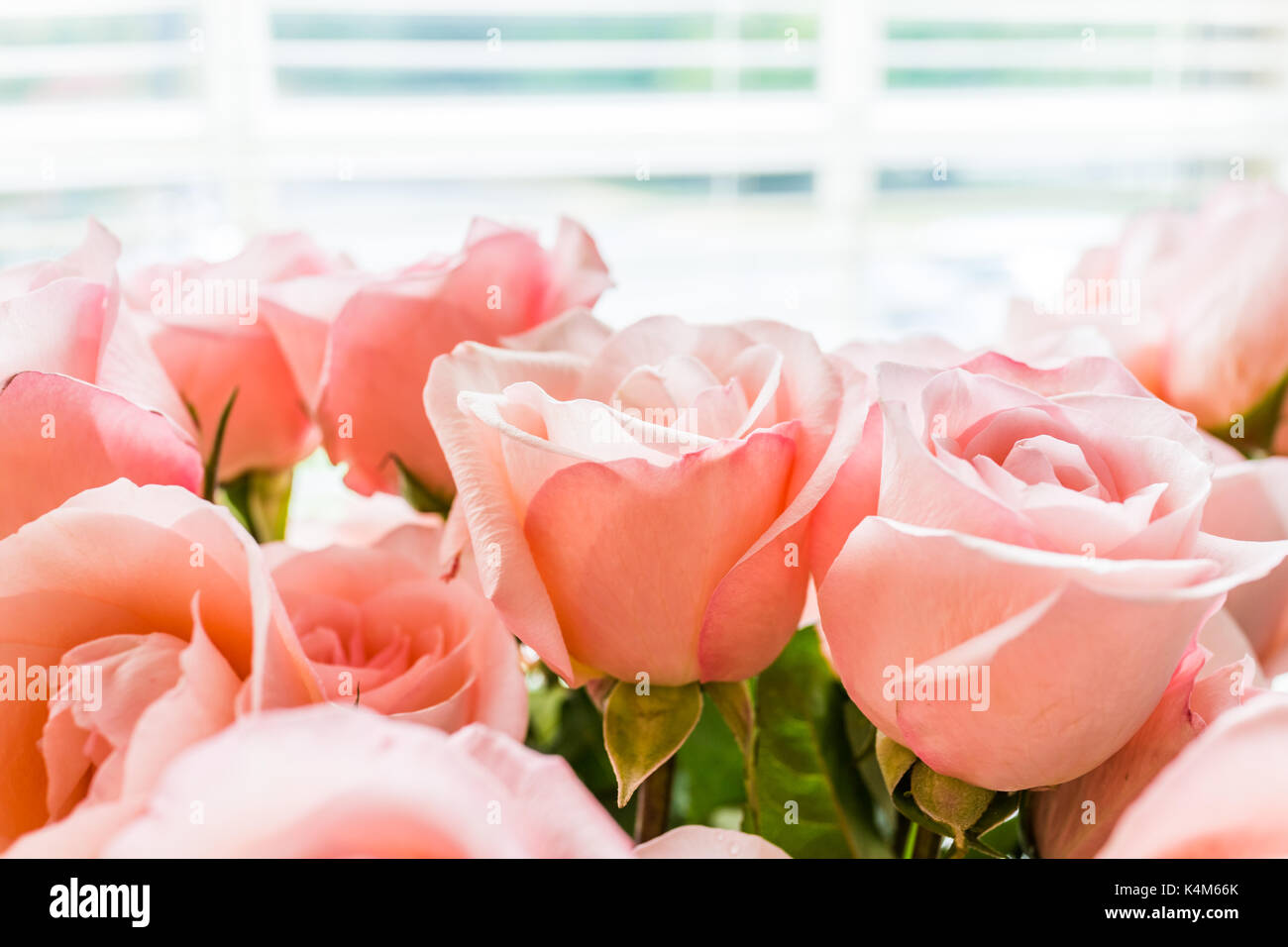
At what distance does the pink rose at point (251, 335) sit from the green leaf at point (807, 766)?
0.54ft

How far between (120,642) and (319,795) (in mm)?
99

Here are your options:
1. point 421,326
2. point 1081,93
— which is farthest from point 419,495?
point 1081,93

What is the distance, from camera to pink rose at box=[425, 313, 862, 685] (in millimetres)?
219

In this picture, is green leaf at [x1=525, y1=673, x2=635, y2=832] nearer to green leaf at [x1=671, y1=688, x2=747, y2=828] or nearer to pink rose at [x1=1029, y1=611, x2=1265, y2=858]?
green leaf at [x1=671, y1=688, x2=747, y2=828]

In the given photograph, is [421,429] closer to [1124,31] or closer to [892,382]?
[892,382]

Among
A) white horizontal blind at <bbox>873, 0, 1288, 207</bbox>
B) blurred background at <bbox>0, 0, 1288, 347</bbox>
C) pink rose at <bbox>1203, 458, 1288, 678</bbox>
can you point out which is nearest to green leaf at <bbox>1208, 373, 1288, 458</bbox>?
pink rose at <bbox>1203, 458, 1288, 678</bbox>

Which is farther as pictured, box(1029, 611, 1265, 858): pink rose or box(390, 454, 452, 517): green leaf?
box(390, 454, 452, 517): green leaf

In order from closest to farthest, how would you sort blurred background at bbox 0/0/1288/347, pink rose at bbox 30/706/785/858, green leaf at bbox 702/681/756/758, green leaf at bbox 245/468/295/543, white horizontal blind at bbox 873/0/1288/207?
pink rose at bbox 30/706/785/858, green leaf at bbox 702/681/756/758, green leaf at bbox 245/468/295/543, blurred background at bbox 0/0/1288/347, white horizontal blind at bbox 873/0/1288/207

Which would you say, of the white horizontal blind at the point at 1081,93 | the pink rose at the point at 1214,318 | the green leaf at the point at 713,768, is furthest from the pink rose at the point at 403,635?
the white horizontal blind at the point at 1081,93

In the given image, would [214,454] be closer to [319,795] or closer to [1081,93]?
[319,795]

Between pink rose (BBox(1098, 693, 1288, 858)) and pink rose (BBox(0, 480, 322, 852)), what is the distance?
0.48 feet

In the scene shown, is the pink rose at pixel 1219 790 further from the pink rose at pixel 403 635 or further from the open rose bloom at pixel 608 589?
the pink rose at pixel 403 635

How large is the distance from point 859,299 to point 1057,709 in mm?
2595

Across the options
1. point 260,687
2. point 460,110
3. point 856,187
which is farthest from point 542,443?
point 856,187
